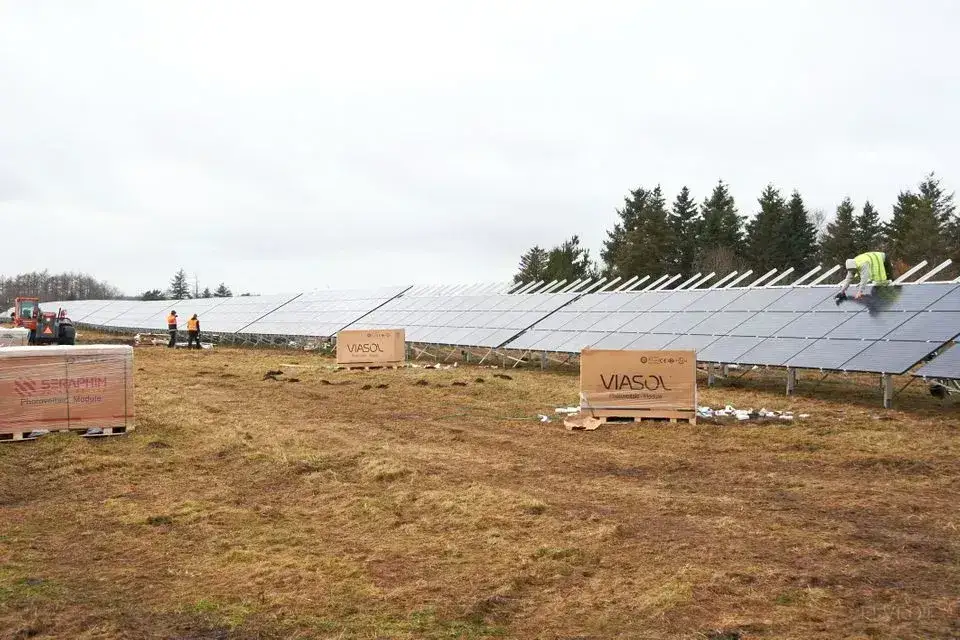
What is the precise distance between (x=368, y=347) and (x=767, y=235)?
135 feet

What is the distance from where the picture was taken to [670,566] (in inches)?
273

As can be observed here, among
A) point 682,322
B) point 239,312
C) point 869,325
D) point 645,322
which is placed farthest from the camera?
point 239,312

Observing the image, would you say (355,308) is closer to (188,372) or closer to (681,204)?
(188,372)

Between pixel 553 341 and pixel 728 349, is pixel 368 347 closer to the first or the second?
pixel 553 341

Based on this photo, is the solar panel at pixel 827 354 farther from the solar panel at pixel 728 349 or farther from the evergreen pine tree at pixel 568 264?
the evergreen pine tree at pixel 568 264

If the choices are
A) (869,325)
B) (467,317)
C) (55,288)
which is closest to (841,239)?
(467,317)

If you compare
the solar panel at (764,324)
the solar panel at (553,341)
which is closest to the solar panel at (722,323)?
the solar panel at (764,324)

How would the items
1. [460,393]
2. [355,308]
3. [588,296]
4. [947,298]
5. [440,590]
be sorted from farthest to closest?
[355,308]
[588,296]
[460,393]
[947,298]
[440,590]

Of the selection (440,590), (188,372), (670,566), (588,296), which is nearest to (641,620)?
(670,566)

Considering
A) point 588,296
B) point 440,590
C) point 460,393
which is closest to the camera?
point 440,590

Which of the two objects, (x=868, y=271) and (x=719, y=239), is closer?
(x=868, y=271)

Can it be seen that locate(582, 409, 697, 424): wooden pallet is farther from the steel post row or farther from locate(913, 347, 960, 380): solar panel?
locate(913, 347, 960, 380): solar panel

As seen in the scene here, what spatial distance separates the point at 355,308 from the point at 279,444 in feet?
111

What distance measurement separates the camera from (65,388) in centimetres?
1398
